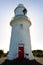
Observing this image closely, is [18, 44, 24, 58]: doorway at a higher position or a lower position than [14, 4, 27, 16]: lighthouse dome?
lower

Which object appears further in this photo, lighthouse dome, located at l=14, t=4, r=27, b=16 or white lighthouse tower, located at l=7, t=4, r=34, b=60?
lighthouse dome, located at l=14, t=4, r=27, b=16

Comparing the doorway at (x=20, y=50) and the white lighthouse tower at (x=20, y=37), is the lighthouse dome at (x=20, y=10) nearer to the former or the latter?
the white lighthouse tower at (x=20, y=37)

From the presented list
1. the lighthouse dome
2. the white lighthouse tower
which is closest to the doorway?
the white lighthouse tower

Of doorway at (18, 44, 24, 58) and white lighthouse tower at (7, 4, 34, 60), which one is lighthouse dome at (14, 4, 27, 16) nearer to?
white lighthouse tower at (7, 4, 34, 60)

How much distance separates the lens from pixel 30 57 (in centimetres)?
1878

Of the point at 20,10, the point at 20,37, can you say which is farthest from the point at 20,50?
the point at 20,10

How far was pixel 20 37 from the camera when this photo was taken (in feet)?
62.8

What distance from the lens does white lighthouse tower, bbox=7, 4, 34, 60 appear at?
18.7 metres

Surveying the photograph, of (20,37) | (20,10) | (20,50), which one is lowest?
(20,50)

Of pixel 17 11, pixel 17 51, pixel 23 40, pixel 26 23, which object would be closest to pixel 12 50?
pixel 17 51

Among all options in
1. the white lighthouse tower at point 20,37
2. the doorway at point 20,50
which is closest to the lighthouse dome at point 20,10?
the white lighthouse tower at point 20,37

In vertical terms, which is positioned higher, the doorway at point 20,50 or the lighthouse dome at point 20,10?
the lighthouse dome at point 20,10

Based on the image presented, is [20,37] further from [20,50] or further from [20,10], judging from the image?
[20,10]

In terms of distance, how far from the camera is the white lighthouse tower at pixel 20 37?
18731 millimetres
